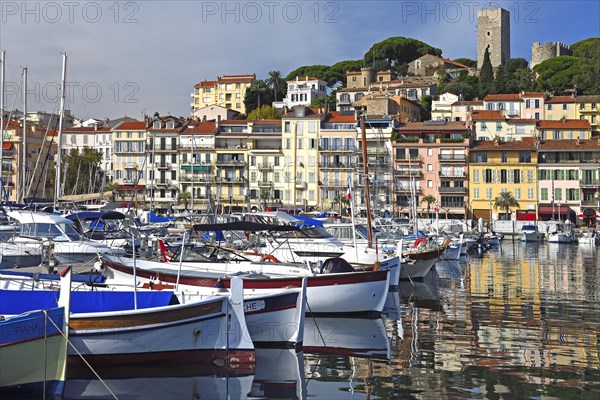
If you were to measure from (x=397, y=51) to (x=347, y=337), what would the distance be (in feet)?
442

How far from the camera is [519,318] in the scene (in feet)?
74.0

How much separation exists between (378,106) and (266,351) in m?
85.5

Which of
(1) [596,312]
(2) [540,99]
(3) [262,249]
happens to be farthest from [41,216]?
(2) [540,99]

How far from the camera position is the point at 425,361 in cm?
1634

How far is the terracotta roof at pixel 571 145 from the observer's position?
88375 millimetres

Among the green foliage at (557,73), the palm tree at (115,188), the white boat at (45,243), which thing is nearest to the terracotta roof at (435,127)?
the palm tree at (115,188)

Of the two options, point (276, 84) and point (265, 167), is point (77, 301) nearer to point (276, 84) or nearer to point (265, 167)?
point (265, 167)

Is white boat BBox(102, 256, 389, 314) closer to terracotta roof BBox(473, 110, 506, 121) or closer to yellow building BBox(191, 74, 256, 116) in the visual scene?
terracotta roof BBox(473, 110, 506, 121)

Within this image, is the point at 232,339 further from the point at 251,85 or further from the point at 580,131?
the point at 251,85

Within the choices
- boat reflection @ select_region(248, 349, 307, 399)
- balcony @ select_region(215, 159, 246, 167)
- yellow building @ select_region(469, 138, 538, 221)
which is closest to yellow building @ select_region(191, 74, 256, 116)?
balcony @ select_region(215, 159, 246, 167)

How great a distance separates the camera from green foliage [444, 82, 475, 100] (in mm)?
120250

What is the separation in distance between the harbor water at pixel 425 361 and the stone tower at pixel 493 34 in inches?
4945

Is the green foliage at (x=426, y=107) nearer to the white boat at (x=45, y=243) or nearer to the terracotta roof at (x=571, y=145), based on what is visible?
the terracotta roof at (x=571, y=145)

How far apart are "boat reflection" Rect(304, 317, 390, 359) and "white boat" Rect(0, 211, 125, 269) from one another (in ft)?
36.3
